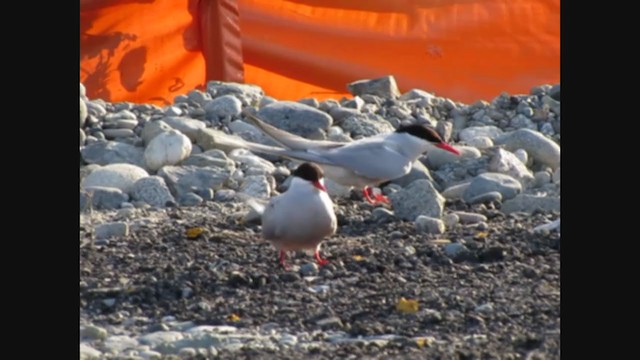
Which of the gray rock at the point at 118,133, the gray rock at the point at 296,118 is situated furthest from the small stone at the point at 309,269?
the gray rock at the point at 118,133

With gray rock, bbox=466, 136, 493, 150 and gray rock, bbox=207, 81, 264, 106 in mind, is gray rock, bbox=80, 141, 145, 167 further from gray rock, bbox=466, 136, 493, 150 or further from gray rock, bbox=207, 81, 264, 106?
gray rock, bbox=466, 136, 493, 150

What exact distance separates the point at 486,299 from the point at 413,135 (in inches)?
85.6

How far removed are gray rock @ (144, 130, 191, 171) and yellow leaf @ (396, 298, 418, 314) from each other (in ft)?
8.49

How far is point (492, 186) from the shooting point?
725 centimetres

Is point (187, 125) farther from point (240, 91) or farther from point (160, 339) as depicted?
point (160, 339)

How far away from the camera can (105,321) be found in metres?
5.08

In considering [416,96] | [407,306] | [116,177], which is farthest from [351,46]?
[407,306]

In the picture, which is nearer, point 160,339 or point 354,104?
point 160,339

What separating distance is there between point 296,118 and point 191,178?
1.09 meters

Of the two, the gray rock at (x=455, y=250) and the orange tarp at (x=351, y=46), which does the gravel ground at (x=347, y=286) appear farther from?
the orange tarp at (x=351, y=46)

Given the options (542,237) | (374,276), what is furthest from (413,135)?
(374,276)

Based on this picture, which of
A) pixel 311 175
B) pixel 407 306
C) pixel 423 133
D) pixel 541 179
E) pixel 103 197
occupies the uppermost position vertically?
pixel 311 175

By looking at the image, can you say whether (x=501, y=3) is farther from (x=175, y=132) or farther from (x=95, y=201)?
(x=95, y=201)

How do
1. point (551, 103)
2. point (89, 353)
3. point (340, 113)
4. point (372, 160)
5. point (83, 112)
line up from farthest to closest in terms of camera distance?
point (551, 103)
point (340, 113)
point (83, 112)
point (372, 160)
point (89, 353)
